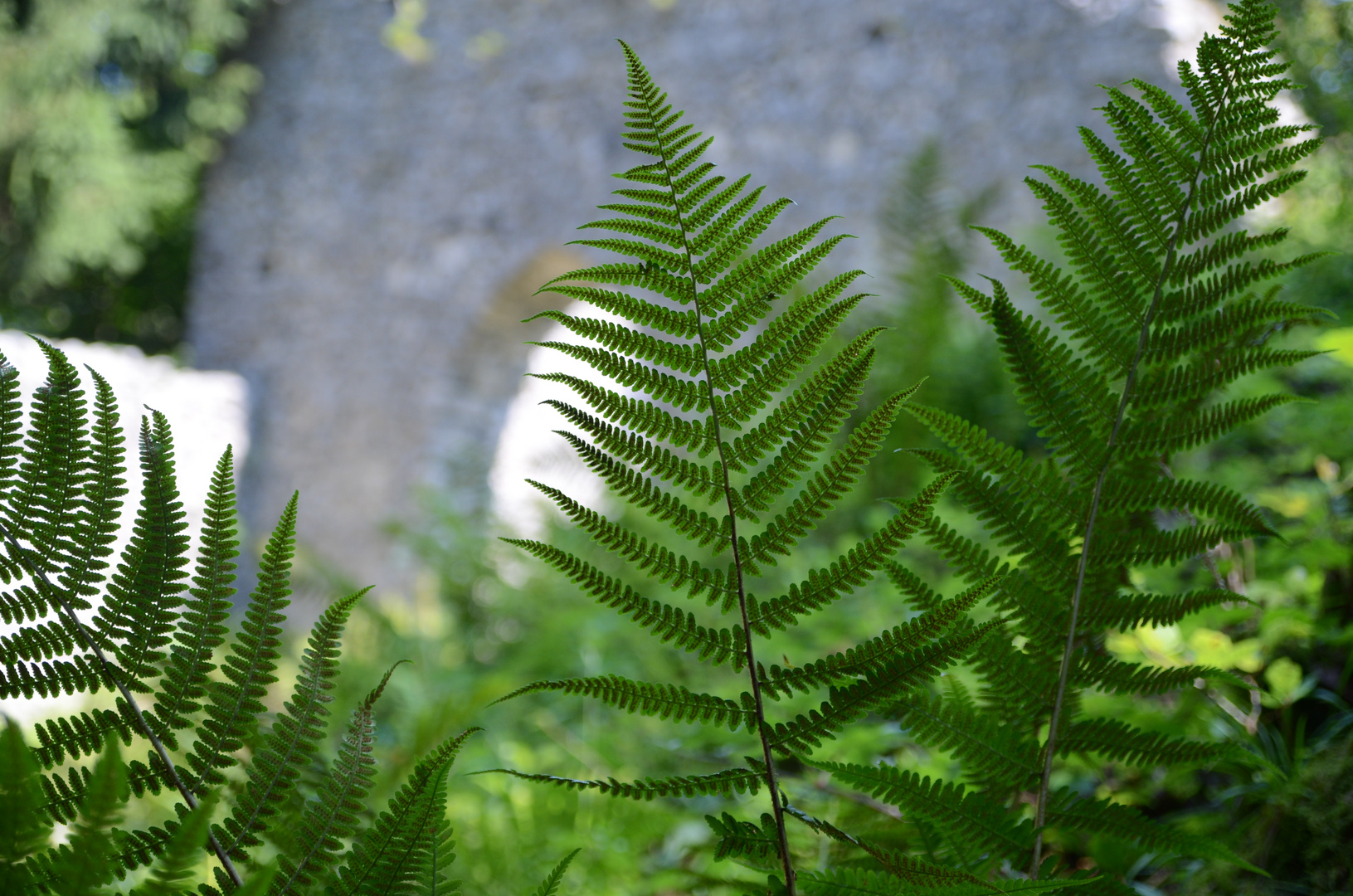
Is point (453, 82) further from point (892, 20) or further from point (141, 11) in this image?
A: point (892, 20)

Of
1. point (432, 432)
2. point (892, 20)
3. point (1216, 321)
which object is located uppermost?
point (892, 20)

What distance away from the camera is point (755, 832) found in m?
0.57

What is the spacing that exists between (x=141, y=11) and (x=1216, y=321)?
28.6 ft

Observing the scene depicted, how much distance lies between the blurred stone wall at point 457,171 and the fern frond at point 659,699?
16.3 feet

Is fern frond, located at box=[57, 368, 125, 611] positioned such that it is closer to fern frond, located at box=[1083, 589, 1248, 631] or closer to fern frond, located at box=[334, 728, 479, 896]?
fern frond, located at box=[334, 728, 479, 896]

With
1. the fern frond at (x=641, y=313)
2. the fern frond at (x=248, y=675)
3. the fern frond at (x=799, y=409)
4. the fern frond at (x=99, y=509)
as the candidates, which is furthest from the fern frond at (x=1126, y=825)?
the fern frond at (x=99, y=509)

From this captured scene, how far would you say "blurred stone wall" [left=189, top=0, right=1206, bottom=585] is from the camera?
5418mm

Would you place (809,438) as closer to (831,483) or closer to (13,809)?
(831,483)

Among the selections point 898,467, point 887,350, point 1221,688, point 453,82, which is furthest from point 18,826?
point 453,82

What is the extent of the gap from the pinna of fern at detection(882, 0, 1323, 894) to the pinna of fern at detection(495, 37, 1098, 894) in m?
0.08

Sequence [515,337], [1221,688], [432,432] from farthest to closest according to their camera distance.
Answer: [515,337], [432,432], [1221,688]

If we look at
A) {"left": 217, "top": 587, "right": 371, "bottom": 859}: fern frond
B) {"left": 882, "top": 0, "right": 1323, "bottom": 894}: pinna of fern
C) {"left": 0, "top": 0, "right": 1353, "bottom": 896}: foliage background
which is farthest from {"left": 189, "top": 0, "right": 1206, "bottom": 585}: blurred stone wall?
{"left": 217, "top": 587, "right": 371, "bottom": 859}: fern frond

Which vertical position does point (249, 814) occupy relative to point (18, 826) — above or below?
below

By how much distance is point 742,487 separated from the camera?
1.99 ft
